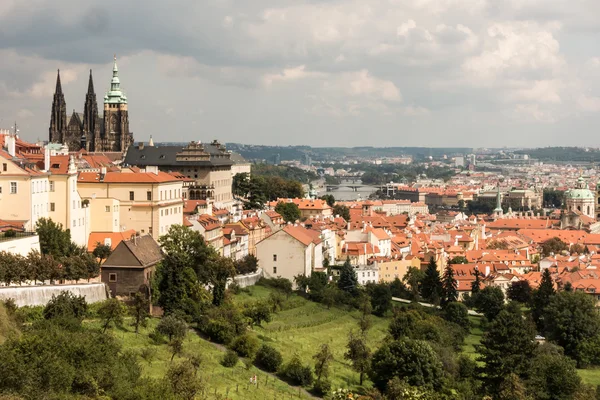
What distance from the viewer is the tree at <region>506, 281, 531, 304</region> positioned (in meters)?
79.6

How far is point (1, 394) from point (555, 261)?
7660 cm

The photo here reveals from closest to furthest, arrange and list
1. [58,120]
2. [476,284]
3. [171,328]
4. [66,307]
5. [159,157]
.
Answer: [66,307] < [171,328] < [476,284] < [159,157] < [58,120]

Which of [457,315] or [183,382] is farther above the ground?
[183,382]

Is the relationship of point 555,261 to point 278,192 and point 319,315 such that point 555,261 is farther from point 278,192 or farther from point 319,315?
point 319,315

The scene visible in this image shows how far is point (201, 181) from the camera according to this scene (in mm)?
96250

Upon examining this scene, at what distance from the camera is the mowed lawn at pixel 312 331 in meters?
50.5

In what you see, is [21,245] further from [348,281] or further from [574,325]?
[574,325]

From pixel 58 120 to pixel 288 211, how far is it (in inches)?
1807

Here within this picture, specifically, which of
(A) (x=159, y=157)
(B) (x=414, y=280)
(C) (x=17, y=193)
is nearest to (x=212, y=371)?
(C) (x=17, y=193)

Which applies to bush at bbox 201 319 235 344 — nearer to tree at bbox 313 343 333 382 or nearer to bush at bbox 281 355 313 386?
bush at bbox 281 355 313 386

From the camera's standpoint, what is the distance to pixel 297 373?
4659cm

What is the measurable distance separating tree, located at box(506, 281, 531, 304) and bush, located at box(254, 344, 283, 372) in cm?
3659

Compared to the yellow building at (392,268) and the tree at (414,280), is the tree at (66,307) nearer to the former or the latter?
the tree at (414,280)

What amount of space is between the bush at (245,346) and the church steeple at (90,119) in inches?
3228
